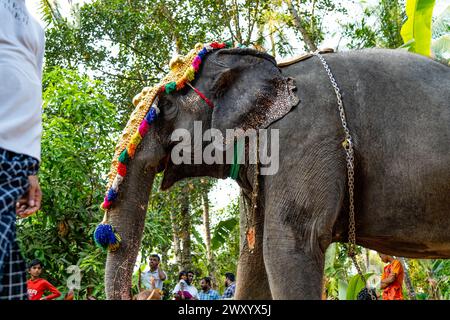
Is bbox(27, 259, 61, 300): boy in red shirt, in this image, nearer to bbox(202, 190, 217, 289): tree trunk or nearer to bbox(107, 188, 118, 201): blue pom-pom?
bbox(107, 188, 118, 201): blue pom-pom

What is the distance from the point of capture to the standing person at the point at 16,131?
7.59 feet

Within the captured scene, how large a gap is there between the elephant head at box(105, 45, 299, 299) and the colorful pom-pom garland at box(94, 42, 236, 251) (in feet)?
0.09

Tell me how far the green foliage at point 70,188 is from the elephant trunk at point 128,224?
4578 millimetres

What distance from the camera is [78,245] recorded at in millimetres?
9133

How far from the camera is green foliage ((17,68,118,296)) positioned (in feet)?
28.7

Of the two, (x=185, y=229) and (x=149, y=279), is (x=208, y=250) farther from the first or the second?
(x=149, y=279)

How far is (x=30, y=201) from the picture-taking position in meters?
2.52

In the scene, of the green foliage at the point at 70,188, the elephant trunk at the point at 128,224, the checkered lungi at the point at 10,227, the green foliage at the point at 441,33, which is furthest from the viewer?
the green foliage at the point at 441,33

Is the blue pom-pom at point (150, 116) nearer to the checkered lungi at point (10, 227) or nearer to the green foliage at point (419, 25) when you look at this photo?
the checkered lungi at point (10, 227)

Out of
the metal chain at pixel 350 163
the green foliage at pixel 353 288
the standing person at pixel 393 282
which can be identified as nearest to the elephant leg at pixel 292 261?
the metal chain at pixel 350 163

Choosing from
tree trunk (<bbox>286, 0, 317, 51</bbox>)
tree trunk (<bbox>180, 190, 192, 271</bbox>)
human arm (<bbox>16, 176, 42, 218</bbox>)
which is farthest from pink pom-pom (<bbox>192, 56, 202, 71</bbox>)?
tree trunk (<bbox>180, 190, 192, 271</bbox>)

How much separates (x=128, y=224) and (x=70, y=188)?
5.58 m

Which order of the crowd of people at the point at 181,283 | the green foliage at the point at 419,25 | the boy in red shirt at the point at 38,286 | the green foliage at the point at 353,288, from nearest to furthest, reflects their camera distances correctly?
the green foliage at the point at 419,25
the boy in red shirt at the point at 38,286
the green foliage at the point at 353,288
the crowd of people at the point at 181,283
